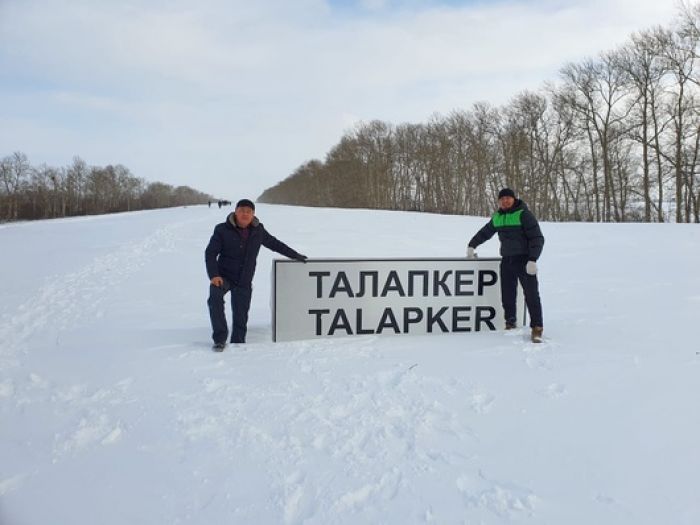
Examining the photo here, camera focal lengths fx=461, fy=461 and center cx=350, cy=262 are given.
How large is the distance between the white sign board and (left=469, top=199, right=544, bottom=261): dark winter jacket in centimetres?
51

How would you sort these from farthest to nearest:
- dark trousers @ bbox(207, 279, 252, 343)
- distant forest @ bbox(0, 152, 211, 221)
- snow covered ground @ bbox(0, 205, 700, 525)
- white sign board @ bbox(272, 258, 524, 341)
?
1. distant forest @ bbox(0, 152, 211, 221)
2. white sign board @ bbox(272, 258, 524, 341)
3. dark trousers @ bbox(207, 279, 252, 343)
4. snow covered ground @ bbox(0, 205, 700, 525)

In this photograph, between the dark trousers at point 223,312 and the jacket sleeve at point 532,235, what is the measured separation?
124 inches

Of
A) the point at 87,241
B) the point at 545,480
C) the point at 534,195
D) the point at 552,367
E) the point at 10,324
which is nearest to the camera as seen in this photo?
the point at 545,480

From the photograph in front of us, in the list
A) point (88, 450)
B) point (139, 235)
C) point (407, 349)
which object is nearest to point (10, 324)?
point (88, 450)

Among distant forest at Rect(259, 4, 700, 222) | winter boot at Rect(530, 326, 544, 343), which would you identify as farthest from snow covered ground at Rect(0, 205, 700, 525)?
distant forest at Rect(259, 4, 700, 222)

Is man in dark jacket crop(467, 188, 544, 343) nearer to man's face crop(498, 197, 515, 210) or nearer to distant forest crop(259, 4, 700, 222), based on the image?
man's face crop(498, 197, 515, 210)

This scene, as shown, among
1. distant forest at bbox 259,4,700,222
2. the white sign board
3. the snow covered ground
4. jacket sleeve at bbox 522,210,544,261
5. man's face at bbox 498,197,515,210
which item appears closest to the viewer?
the snow covered ground

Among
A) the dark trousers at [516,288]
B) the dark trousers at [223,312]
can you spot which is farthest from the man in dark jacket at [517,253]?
the dark trousers at [223,312]

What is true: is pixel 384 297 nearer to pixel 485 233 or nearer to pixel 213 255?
pixel 485 233

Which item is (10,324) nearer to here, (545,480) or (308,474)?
(308,474)

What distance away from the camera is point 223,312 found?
4.99m

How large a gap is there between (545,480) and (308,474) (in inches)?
52.2

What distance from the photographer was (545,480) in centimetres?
255

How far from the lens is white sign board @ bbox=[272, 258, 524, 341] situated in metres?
5.32
